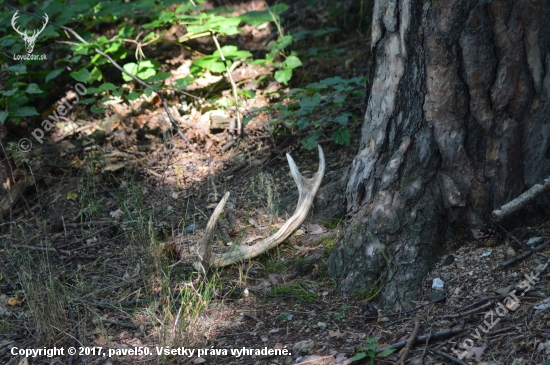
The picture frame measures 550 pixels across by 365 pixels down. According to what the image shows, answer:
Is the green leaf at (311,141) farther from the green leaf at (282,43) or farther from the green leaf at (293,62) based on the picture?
the green leaf at (282,43)

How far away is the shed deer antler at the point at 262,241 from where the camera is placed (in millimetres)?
→ 3059

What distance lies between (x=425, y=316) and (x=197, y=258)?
4.10 ft

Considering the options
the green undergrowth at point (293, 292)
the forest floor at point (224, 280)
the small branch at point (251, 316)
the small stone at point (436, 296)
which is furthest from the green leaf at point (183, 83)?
the small stone at point (436, 296)

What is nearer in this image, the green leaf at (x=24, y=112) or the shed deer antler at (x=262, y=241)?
the shed deer antler at (x=262, y=241)

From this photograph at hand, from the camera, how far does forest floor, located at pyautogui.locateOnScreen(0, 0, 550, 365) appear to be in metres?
2.47

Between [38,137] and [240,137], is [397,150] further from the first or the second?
[38,137]

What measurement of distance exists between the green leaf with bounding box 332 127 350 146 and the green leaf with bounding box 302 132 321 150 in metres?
0.13

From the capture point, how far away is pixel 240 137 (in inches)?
177

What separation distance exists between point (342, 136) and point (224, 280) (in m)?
1.48

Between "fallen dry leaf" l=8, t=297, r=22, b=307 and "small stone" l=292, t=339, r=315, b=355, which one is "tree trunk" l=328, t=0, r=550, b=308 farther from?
"fallen dry leaf" l=8, t=297, r=22, b=307

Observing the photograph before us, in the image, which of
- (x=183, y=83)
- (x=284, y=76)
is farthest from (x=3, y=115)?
(x=284, y=76)

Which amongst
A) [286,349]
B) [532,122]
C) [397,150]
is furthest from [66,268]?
[532,122]

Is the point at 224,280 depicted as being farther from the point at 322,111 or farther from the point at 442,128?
the point at 322,111

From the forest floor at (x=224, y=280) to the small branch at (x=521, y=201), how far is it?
184mm
